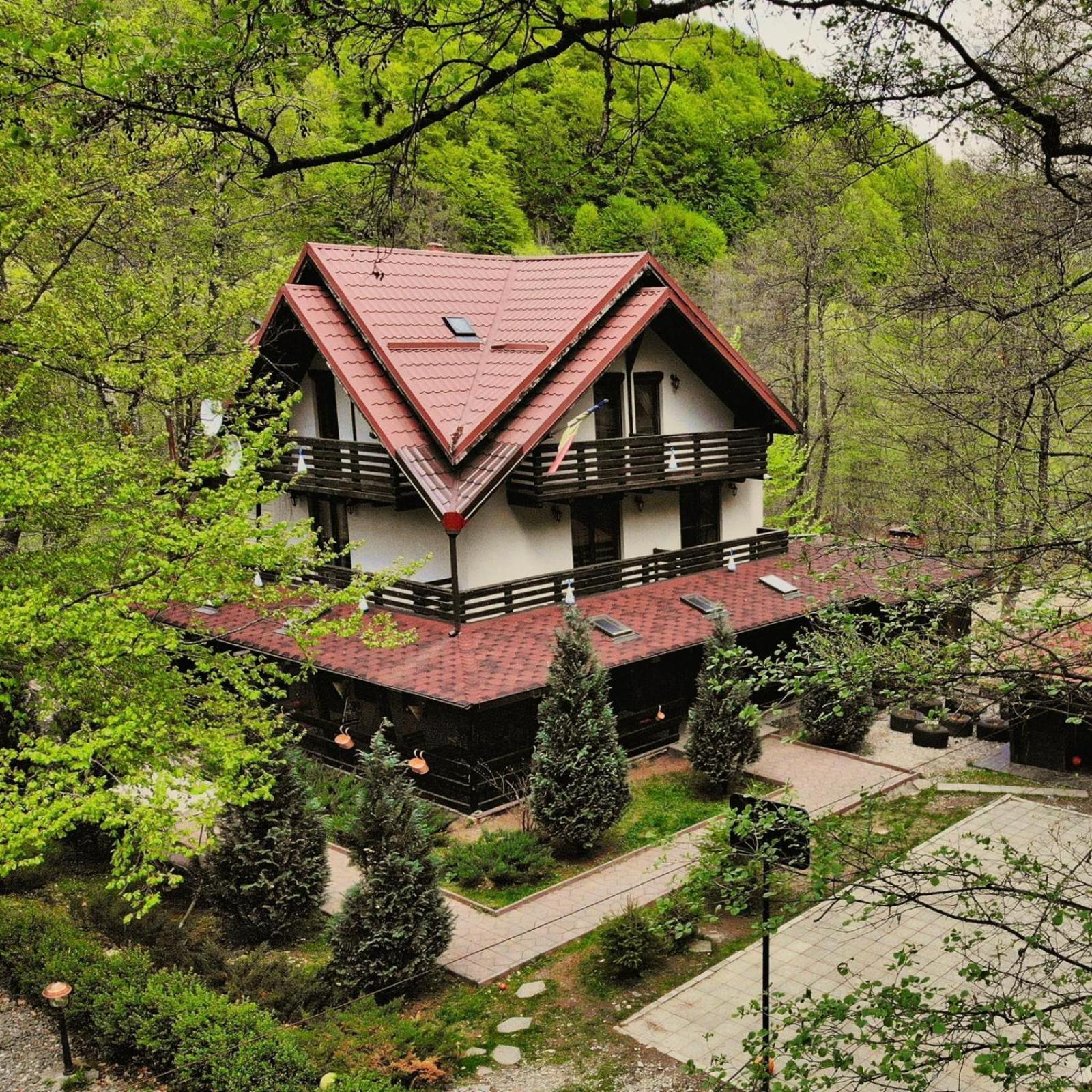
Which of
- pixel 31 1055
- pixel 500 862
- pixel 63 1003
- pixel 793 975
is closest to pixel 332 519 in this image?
pixel 500 862

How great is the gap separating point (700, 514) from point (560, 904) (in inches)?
430

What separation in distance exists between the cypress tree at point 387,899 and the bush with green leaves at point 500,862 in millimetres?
2158

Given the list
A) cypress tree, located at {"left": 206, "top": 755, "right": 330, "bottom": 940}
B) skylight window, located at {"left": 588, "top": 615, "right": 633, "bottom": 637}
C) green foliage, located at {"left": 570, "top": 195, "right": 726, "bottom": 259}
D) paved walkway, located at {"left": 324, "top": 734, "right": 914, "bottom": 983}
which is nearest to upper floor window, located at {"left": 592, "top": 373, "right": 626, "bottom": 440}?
skylight window, located at {"left": 588, "top": 615, "right": 633, "bottom": 637}

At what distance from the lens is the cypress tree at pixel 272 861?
39.5ft

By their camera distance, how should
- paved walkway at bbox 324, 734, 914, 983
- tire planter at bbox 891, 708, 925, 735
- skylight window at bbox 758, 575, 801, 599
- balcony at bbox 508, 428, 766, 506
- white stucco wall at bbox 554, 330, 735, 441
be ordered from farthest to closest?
skylight window at bbox 758, 575, 801, 599 → white stucco wall at bbox 554, 330, 735, 441 → tire planter at bbox 891, 708, 925, 735 → balcony at bbox 508, 428, 766, 506 → paved walkway at bbox 324, 734, 914, 983

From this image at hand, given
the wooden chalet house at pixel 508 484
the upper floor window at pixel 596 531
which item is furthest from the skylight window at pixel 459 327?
the upper floor window at pixel 596 531

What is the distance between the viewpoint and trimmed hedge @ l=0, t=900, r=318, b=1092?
8656 millimetres

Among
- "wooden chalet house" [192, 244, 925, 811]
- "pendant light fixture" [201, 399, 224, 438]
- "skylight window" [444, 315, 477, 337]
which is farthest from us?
"pendant light fixture" [201, 399, 224, 438]

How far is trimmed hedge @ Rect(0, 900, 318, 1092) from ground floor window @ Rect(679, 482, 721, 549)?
547 inches

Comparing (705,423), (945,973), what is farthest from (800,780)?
(705,423)

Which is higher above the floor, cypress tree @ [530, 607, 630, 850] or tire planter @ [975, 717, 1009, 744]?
cypress tree @ [530, 607, 630, 850]

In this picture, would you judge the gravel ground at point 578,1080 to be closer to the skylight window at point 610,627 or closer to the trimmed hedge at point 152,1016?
the trimmed hedge at point 152,1016

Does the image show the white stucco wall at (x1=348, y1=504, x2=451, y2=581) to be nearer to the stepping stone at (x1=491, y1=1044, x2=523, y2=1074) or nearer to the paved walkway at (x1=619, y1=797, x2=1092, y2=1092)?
the paved walkway at (x1=619, y1=797, x2=1092, y2=1092)

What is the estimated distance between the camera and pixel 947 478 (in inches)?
736
